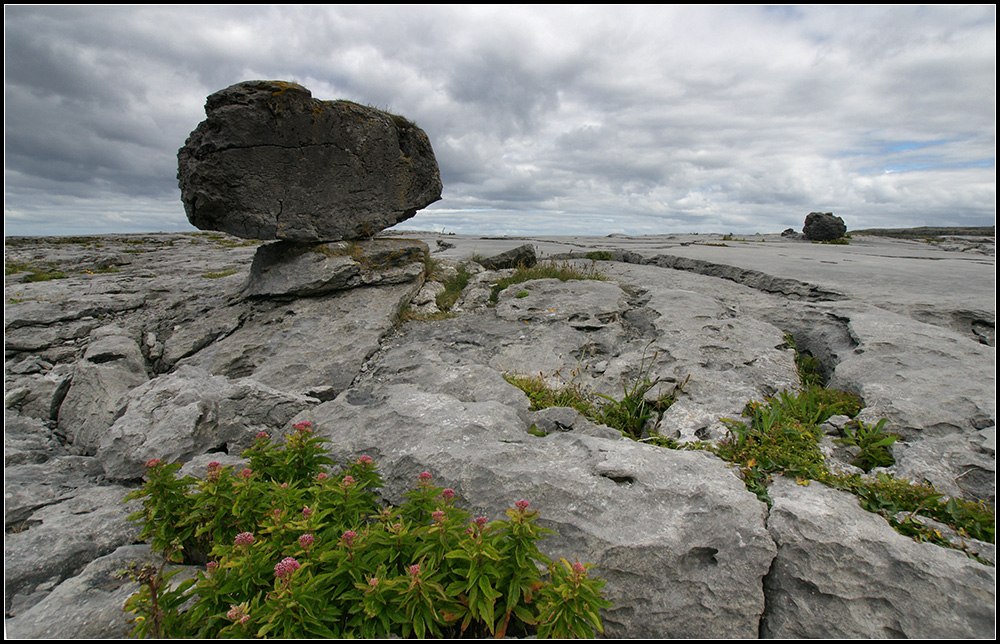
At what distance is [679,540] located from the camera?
2689 millimetres

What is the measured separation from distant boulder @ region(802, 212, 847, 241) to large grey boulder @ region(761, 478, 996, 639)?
2889 centimetres

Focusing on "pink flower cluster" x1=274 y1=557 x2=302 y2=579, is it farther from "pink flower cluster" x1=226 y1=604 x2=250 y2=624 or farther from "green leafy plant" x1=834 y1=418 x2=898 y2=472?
"green leafy plant" x1=834 y1=418 x2=898 y2=472

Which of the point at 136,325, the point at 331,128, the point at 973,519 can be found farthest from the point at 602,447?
the point at 136,325

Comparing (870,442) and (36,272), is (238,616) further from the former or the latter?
(36,272)

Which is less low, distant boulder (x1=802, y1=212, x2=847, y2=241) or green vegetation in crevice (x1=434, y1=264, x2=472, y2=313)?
distant boulder (x1=802, y1=212, x2=847, y2=241)

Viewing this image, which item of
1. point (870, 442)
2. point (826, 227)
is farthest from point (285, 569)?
point (826, 227)

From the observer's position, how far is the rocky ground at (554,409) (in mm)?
2535

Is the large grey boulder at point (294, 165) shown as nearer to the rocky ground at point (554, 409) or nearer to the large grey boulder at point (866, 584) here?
the rocky ground at point (554, 409)

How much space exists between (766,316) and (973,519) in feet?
13.3

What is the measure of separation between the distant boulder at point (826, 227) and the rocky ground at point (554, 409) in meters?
19.7

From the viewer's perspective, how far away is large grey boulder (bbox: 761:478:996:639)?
231cm

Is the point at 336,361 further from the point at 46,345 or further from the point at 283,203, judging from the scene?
the point at 46,345

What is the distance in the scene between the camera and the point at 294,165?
6723mm

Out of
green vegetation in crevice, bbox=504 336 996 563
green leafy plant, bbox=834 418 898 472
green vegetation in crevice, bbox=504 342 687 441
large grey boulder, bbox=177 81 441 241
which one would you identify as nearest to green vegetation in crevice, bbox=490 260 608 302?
large grey boulder, bbox=177 81 441 241
